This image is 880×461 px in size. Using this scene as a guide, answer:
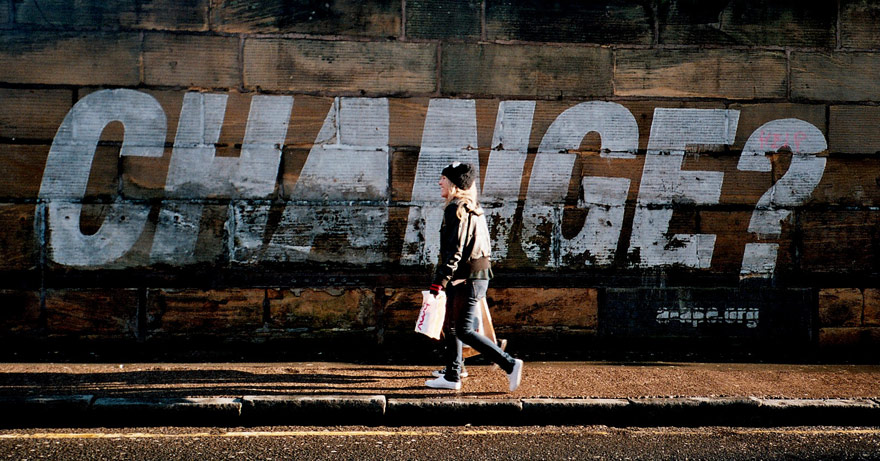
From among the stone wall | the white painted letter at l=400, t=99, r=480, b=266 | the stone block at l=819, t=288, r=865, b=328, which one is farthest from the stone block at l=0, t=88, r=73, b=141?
the stone block at l=819, t=288, r=865, b=328

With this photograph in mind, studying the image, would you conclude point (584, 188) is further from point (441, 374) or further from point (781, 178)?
point (441, 374)

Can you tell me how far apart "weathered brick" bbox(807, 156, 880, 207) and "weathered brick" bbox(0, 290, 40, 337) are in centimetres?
812

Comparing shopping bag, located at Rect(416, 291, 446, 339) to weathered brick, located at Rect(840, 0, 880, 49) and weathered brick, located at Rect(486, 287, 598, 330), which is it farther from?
weathered brick, located at Rect(840, 0, 880, 49)

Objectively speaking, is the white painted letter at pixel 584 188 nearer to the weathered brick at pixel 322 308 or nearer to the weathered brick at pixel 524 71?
the weathered brick at pixel 524 71

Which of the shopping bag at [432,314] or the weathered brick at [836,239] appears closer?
the shopping bag at [432,314]

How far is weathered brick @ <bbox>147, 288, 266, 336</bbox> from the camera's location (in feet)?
24.6

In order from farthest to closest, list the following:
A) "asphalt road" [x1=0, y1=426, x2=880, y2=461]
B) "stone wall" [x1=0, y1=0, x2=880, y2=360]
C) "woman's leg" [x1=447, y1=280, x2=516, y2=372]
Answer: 1. "stone wall" [x1=0, y1=0, x2=880, y2=360]
2. "woman's leg" [x1=447, y1=280, x2=516, y2=372]
3. "asphalt road" [x1=0, y1=426, x2=880, y2=461]

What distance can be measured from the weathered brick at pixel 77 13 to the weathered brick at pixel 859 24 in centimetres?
743

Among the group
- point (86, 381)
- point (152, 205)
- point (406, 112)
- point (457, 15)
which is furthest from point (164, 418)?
point (457, 15)

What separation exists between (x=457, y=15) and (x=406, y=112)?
44.9 inches

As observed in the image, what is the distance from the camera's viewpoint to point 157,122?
24.7ft

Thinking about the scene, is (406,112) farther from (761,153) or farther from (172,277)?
(761,153)

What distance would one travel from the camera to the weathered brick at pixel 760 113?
7.97 m

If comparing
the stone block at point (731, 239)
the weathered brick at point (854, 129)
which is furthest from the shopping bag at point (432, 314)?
the weathered brick at point (854, 129)
